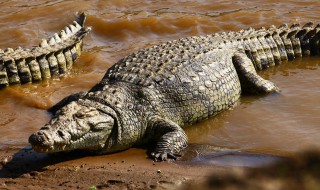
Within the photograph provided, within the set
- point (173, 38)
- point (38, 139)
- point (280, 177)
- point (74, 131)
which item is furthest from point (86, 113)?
point (173, 38)

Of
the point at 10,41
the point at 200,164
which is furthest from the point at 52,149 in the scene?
the point at 10,41

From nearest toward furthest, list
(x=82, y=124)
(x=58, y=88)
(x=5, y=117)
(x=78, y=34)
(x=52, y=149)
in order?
1. (x=52, y=149)
2. (x=82, y=124)
3. (x=5, y=117)
4. (x=58, y=88)
5. (x=78, y=34)

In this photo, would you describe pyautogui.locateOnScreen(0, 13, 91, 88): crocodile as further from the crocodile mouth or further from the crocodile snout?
the crocodile snout

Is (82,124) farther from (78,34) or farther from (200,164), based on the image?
(78,34)

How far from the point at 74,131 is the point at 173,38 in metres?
5.25

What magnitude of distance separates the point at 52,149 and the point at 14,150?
95 cm

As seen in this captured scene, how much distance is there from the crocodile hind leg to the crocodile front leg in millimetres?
1808

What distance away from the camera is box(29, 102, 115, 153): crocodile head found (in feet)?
12.9

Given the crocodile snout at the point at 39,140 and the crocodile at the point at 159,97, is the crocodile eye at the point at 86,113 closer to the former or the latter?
the crocodile at the point at 159,97

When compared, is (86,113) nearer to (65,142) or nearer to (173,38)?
(65,142)

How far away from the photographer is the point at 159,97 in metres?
5.09

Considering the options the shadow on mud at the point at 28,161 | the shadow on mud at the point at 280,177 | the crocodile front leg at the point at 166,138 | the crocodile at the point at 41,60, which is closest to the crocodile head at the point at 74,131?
the shadow on mud at the point at 28,161

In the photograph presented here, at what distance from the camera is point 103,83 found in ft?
17.7

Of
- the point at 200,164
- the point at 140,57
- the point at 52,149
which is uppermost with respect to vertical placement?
the point at 140,57
